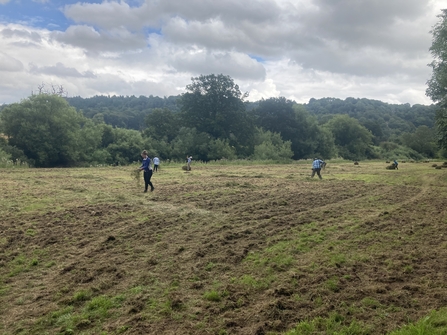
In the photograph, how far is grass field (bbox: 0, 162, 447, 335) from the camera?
4816 millimetres

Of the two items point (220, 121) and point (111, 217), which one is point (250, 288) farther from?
point (220, 121)

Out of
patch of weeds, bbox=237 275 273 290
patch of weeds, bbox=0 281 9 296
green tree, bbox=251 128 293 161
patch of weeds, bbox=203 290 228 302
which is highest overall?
green tree, bbox=251 128 293 161

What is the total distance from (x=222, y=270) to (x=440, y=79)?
2668cm

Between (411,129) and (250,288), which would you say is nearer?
(250,288)

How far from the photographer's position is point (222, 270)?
675cm

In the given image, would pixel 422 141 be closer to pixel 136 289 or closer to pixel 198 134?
pixel 198 134

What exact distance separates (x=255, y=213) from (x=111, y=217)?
5.11 m

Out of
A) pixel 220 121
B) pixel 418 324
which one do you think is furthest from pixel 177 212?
pixel 220 121

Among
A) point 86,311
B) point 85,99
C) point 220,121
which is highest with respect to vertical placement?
point 85,99

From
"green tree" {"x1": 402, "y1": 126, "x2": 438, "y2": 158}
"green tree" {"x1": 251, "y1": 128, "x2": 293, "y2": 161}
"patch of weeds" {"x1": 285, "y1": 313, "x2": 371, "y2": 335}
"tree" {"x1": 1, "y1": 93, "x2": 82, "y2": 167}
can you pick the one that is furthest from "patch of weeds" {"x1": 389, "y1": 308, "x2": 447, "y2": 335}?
"green tree" {"x1": 402, "y1": 126, "x2": 438, "y2": 158}

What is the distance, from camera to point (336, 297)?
544 centimetres

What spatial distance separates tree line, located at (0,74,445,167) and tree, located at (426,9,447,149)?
4.89 metres

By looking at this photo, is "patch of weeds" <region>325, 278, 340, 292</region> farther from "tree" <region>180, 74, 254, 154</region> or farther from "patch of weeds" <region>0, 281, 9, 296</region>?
"tree" <region>180, 74, 254, 154</region>

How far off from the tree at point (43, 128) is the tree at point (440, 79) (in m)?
41.5
